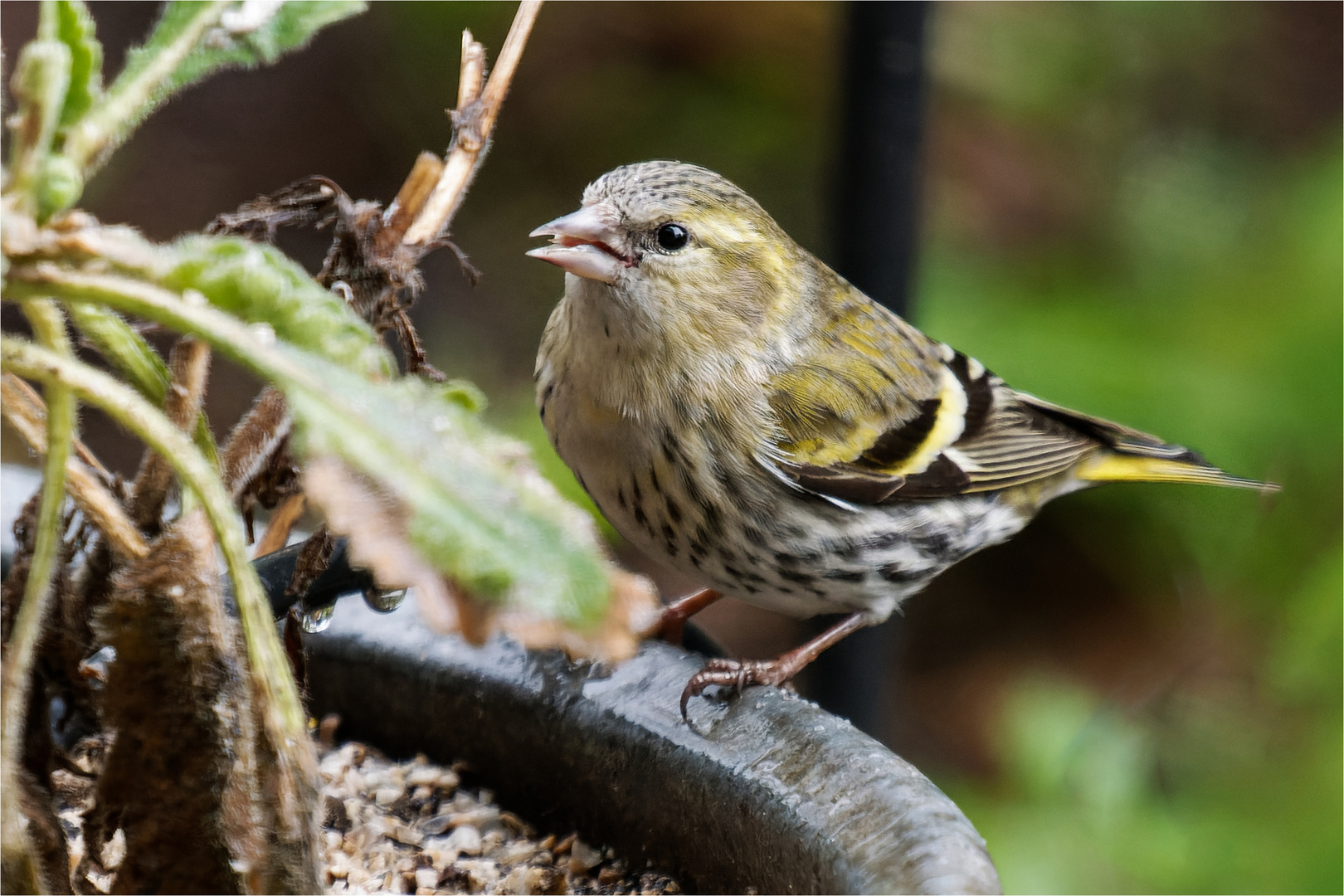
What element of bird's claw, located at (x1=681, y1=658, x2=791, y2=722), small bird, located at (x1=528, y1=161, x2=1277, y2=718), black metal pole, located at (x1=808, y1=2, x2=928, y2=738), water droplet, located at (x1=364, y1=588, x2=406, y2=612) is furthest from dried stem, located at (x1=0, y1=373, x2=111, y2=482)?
black metal pole, located at (x1=808, y1=2, x2=928, y2=738)

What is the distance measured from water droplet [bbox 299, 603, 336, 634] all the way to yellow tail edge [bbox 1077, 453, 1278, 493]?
1.56 metres

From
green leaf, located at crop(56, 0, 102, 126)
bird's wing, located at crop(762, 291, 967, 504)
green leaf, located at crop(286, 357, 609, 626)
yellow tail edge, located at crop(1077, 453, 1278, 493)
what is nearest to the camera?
green leaf, located at crop(286, 357, 609, 626)

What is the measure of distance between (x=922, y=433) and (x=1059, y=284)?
54.1 inches

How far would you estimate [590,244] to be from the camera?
5.50 feet

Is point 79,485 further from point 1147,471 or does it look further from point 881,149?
point 1147,471

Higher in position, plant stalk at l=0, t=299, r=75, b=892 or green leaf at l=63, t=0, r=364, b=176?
green leaf at l=63, t=0, r=364, b=176

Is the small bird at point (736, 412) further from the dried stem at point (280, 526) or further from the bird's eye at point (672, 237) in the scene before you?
the dried stem at point (280, 526)

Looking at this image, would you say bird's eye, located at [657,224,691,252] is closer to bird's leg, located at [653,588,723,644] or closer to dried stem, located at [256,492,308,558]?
bird's leg, located at [653,588,723,644]

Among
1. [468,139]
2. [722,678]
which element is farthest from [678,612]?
[468,139]

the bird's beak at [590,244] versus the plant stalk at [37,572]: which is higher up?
the bird's beak at [590,244]

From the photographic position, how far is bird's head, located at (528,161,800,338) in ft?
5.44

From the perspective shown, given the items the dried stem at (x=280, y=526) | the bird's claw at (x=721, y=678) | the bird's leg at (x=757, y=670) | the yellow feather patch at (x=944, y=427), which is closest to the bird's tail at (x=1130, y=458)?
the yellow feather patch at (x=944, y=427)

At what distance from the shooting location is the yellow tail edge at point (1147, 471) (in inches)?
93.4

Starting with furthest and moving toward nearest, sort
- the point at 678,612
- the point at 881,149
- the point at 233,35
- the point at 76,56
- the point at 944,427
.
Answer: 1. the point at 881,149
2. the point at 944,427
3. the point at 678,612
4. the point at 233,35
5. the point at 76,56
